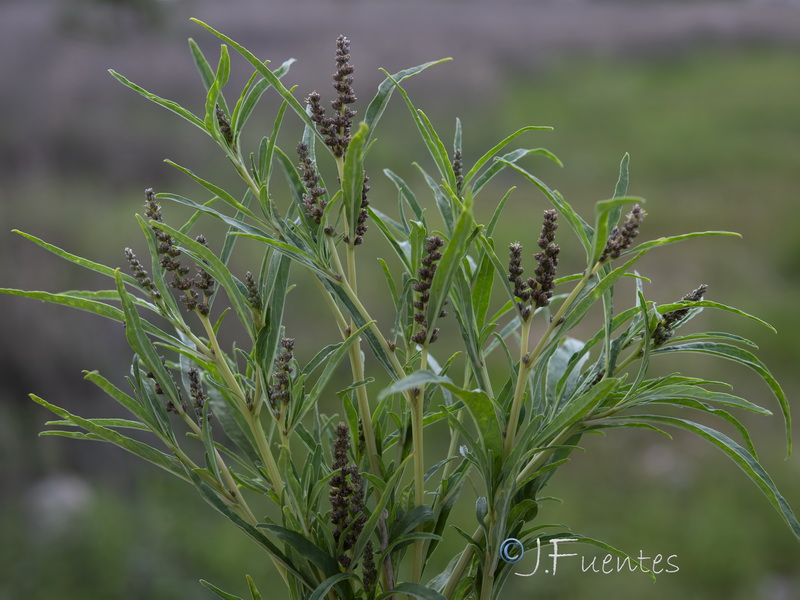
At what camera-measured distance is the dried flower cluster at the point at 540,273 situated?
38cm

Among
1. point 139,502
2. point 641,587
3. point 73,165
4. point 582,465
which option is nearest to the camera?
point 641,587

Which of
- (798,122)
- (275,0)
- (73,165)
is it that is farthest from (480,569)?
(275,0)

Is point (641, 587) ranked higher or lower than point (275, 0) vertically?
lower

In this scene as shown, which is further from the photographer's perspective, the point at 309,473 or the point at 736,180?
the point at 736,180

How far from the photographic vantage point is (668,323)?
0.42 metres

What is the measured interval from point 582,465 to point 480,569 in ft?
5.37

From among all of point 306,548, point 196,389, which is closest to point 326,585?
point 306,548

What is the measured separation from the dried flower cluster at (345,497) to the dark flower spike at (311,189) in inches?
4.7

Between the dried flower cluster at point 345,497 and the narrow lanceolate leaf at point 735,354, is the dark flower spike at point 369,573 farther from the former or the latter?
the narrow lanceolate leaf at point 735,354

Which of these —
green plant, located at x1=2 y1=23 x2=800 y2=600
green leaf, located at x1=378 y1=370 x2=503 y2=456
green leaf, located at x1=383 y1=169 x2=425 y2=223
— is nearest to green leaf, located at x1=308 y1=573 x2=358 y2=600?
green plant, located at x1=2 y1=23 x2=800 y2=600

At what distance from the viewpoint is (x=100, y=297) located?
0.44 metres

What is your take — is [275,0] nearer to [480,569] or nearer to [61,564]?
[61,564]

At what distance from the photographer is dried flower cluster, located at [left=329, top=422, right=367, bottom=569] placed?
0.43 metres

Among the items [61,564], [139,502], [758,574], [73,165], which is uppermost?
[73,165]
